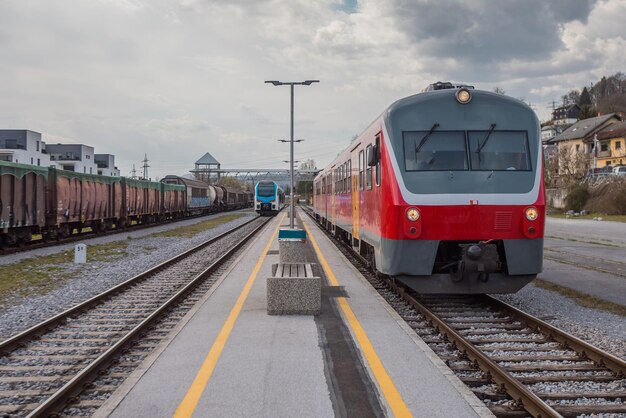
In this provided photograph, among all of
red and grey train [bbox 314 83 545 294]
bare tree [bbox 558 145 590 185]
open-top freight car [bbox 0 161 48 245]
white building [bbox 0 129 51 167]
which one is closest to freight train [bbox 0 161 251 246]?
open-top freight car [bbox 0 161 48 245]

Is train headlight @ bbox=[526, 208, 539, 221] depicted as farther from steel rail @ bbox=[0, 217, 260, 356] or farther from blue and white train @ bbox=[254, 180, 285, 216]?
blue and white train @ bbox=[254, 180, 285, 216]

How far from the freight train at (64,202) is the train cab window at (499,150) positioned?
16.3 metres

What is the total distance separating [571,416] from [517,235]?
13.2 feet

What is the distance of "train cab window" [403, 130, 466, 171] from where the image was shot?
8.57 meters

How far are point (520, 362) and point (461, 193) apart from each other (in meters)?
2.90

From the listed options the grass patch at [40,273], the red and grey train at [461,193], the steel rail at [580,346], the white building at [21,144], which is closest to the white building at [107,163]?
the white building at [21,144]

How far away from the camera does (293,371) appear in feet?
18.4

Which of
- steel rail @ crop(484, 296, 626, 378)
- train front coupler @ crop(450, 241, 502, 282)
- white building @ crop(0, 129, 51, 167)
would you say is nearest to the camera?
steel rail @ crop(484, 296, 626, 378)

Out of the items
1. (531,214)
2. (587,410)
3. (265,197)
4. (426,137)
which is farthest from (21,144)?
(587,410)

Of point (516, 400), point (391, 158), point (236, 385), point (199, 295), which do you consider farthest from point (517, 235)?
point (199, 295)

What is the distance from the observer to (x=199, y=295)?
427 inches

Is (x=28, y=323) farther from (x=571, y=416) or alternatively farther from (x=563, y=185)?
(x=563, y=185)

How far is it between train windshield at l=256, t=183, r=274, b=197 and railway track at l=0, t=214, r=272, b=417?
40.5m

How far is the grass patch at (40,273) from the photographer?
11.6m
